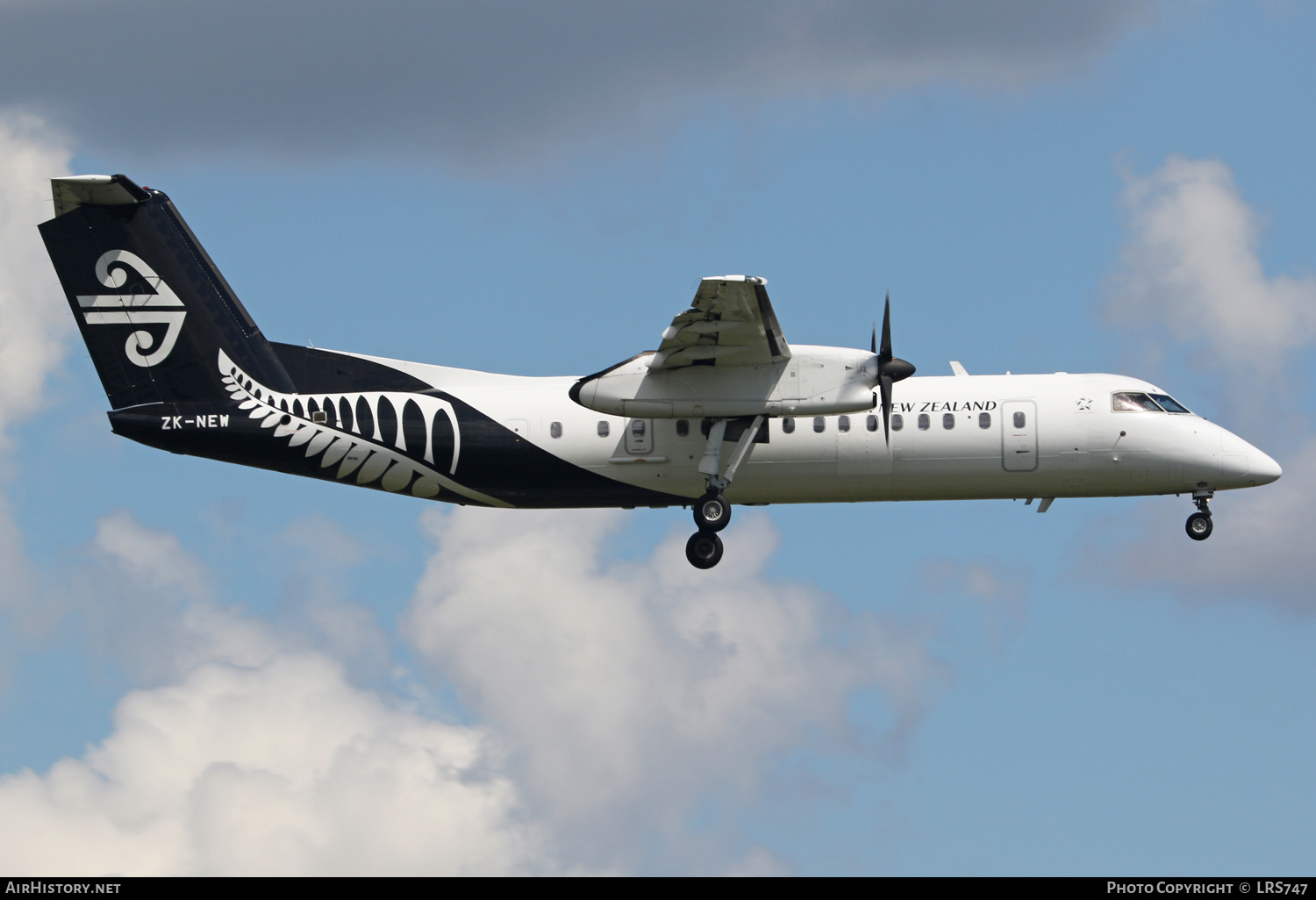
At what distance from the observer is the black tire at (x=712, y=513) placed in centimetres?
3105

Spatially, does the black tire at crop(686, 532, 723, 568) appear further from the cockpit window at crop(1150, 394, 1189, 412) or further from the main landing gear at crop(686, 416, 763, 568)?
the cockpit window at crop(1150, 394, 1189, 412)

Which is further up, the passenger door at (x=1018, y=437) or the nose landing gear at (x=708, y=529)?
the passenger door at (x=1018, y=437)

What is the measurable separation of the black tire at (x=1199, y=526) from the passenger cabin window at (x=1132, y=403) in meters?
2.34

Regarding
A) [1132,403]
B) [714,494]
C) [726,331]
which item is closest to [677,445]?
[714,494]

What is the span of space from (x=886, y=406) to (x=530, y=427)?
6.85 metres

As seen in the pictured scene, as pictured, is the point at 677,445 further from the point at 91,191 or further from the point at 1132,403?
the point at 91,191

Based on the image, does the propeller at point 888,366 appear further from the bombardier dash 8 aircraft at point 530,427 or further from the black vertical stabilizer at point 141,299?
the black vertical stabilizer at point 141,299

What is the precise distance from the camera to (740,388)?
1188 inches

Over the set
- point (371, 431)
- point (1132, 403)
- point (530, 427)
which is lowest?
point (371, 431)

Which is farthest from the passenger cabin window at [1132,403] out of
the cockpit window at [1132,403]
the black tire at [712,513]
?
the black tire at [712,513]
